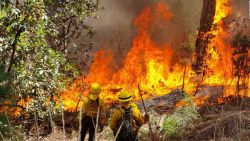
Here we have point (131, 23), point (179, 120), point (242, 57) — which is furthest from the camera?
point (131, 23)

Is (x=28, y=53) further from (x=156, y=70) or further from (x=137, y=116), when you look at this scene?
(x=156, y=70)

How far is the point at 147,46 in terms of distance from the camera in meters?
26.4

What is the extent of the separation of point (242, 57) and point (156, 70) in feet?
24.0

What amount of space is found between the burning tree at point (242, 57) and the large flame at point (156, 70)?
0.91m

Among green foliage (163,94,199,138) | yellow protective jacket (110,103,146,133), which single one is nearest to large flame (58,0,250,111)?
green foliage (163,94,199,138)

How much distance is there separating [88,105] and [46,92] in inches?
135

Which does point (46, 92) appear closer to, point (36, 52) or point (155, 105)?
point (36, 52)

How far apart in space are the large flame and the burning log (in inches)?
14.6

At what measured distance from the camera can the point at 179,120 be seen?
1265cm

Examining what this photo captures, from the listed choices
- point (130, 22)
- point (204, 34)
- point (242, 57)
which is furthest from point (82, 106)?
point (130, 22)

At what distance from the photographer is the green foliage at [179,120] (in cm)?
1197

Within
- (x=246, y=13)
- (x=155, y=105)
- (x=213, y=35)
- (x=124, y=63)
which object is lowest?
(x=155, y=105)

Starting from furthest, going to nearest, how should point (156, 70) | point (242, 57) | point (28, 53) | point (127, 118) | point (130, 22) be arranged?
point (130, 22)
point (156, 70)
point (242, 57)
point (28, 53)
point (127, 118)

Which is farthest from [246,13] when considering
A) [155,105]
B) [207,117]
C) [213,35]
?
[207,117]
